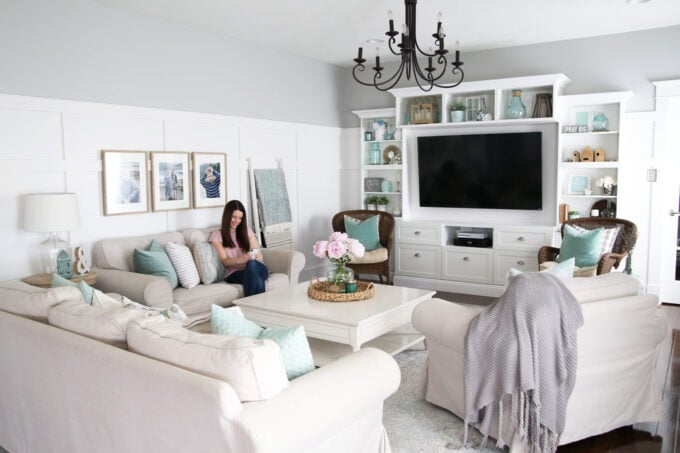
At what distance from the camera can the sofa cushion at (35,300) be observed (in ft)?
8.79

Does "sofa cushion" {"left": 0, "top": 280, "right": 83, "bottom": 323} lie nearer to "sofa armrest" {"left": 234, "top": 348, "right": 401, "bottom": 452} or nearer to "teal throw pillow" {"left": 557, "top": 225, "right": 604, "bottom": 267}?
"sofa armrest" {"left": 234, "top": 348, "right": 401, "bottom": 452}

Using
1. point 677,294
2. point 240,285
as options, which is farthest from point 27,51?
point 677,294

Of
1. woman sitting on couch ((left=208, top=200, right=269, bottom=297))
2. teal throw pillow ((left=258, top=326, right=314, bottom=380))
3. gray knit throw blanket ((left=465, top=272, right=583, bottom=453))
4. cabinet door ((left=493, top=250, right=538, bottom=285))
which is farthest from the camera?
cabinet door ((left=493, top=250, right=538, bottom=285))

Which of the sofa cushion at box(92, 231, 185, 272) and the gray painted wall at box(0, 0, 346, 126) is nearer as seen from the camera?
the gray painted wall at box(0, 0, 346, 126)

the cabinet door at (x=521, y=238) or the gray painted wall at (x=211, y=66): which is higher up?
the gray painted wall at (x=211, y=66)

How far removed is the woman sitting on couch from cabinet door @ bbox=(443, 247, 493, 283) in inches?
92.7

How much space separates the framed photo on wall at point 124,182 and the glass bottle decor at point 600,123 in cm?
430

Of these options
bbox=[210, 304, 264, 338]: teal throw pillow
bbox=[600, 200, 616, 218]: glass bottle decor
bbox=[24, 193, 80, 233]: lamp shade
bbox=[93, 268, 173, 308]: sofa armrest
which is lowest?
bbox=[93, 268, 173, 308]: sofa armrest

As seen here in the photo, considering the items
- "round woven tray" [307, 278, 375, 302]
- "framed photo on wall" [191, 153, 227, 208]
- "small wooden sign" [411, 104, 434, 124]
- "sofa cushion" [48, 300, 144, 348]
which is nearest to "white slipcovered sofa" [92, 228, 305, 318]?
"framed photo on wall" [191, 153, 227, 208]

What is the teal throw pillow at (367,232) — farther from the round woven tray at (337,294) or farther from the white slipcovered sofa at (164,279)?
the round woven tray at (337,294)

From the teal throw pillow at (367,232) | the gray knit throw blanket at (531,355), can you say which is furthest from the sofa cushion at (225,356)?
the teal throw pillow at (367,232)

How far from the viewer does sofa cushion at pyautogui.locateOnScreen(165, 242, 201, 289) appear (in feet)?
15.0

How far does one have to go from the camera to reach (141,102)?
4.84m

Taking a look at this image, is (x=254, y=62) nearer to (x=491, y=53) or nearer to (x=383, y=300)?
(x=491, y=53)
